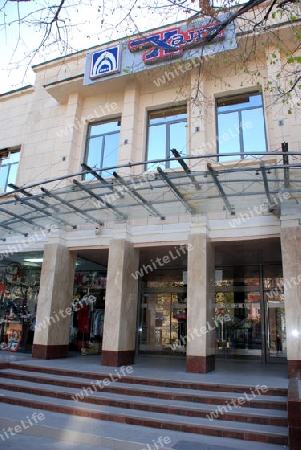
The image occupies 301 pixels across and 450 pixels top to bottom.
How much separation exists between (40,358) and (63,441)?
4794 millimetres

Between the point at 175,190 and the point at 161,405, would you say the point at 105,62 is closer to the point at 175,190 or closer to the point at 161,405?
the point at 175,190

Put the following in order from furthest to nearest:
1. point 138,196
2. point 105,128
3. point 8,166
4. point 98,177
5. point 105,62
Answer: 1. point 8,166
2. point 105,128
3. point 105,62
4. point 138,196
5. point 98,177

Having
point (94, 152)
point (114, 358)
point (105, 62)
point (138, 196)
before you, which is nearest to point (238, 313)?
point (114, 358)

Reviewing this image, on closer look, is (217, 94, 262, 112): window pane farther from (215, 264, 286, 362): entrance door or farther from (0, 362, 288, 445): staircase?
(0, 362, 288, 445): staircase

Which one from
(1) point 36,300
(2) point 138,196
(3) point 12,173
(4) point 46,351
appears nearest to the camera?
(2) point 138,196

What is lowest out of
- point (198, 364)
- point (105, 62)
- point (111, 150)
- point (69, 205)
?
point (198, 364)

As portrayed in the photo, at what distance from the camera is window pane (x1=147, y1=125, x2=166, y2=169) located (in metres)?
10.4

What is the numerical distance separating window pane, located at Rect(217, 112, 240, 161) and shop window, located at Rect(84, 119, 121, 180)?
301 centimetres

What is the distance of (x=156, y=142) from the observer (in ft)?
34.7

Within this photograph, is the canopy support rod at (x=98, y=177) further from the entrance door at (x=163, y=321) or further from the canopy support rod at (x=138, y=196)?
the entrance door at (x=163, y=321)

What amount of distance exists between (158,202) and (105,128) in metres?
4.20

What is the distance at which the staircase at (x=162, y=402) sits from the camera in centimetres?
505

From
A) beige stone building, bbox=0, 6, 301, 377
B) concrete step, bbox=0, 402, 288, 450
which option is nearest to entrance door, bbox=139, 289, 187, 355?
beige stone building, bbox=0, 6, 301, 377

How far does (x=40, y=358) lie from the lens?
953cm
